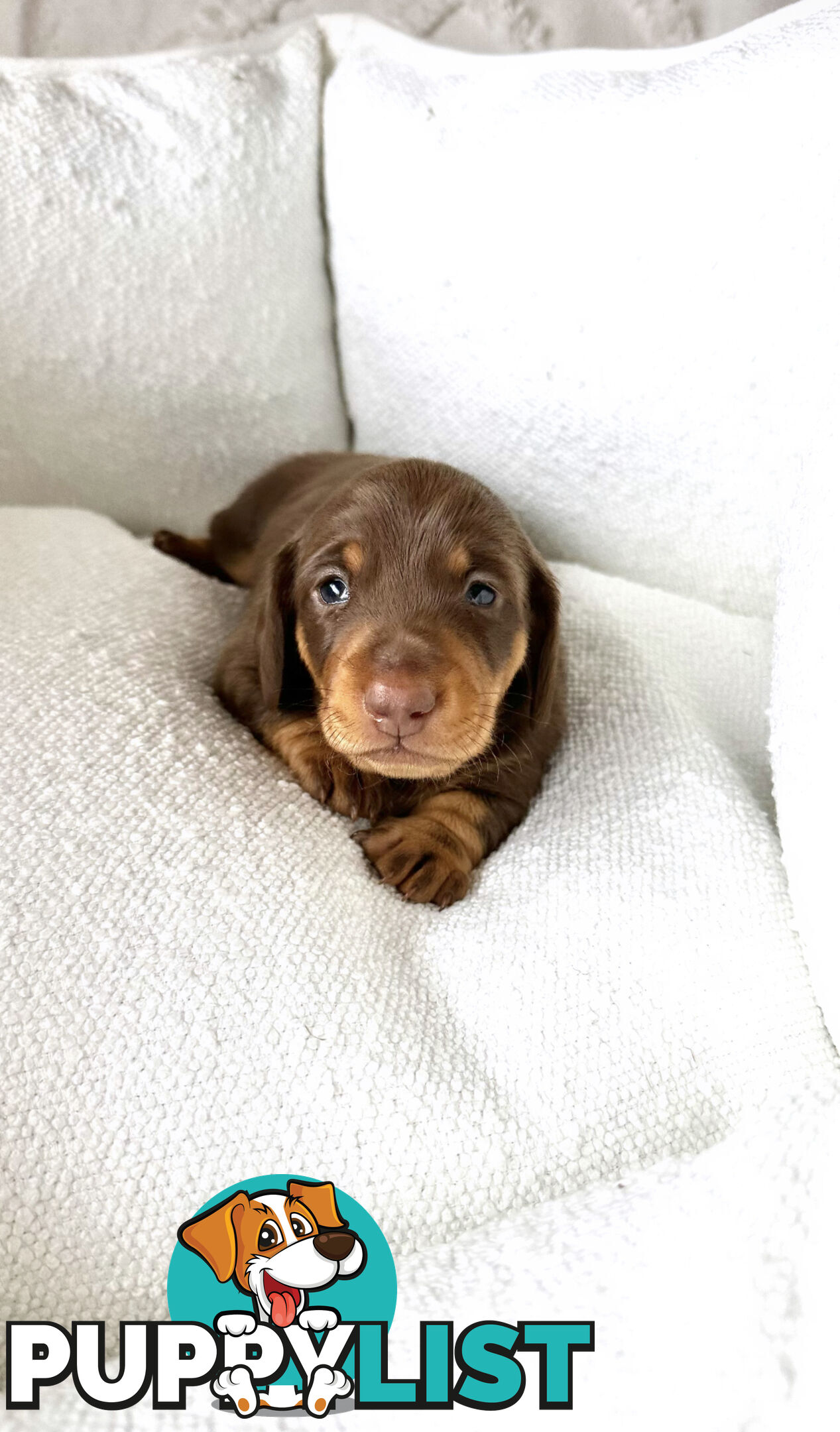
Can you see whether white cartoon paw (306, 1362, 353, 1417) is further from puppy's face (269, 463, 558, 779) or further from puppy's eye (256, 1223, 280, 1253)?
puppy's face (269, 463, 558, 779)

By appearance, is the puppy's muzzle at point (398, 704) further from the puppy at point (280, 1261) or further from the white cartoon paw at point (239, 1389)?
the white cartoon paw at point (239, 1389)

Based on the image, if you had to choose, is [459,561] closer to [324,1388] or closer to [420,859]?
[420,859]

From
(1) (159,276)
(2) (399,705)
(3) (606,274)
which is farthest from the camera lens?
(1) (159,276)

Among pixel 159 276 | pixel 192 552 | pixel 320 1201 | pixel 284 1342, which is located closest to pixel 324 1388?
pixel 284 1342

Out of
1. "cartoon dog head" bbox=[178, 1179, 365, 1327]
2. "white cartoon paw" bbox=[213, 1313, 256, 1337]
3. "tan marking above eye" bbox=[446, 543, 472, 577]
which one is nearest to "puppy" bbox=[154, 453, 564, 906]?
"tan marking above eye" bbox=[446, 543, 472, 577]

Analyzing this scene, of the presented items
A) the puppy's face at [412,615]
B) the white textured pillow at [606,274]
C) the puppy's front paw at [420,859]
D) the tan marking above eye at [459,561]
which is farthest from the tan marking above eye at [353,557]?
the white textured pillow at [606,274]

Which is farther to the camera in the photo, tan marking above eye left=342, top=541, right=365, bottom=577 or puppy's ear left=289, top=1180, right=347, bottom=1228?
tan marking above eye left=342, top=541, right=365, bottom=577

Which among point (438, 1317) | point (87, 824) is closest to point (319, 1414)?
point (438, 1317)
